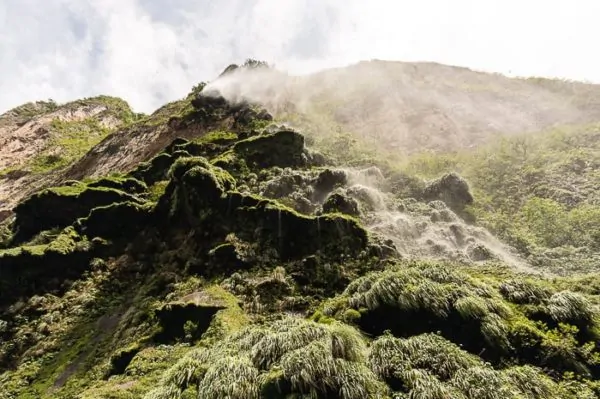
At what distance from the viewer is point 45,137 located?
11044 cm

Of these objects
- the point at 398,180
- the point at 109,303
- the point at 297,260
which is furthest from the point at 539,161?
the point at 109,303

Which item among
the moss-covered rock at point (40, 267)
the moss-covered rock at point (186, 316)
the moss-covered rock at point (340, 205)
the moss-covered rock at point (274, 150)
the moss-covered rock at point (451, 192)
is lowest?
the moss-covered rock at point (186, 316)

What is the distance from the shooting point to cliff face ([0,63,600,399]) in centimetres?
1514

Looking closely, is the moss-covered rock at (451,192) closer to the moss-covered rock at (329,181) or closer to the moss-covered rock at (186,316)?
the moss-covered rock at (329,181)

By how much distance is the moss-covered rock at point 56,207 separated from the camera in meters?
44.7

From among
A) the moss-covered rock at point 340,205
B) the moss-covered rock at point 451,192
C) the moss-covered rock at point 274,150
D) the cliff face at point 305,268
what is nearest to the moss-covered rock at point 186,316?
the cliff face at point 305,268

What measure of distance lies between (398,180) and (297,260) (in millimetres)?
24856

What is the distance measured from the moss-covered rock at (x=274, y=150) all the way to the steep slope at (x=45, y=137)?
4775 centimetres

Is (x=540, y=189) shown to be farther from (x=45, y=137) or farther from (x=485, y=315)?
(x=45, y=137)

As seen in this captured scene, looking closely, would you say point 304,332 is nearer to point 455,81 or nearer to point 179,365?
point 179,365

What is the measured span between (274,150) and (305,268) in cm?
2166

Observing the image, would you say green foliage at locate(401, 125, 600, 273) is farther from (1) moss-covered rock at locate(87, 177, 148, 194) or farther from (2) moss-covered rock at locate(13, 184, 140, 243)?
(2) moss-covered rock at locate(13, 184, 140, 243)

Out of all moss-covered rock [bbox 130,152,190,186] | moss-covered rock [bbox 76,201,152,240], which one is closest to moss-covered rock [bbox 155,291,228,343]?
moss-covered rock [bbox 76,201,152,240]

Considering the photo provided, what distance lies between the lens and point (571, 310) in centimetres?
1806
